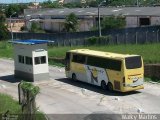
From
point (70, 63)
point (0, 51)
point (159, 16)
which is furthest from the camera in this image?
point (159, 16)

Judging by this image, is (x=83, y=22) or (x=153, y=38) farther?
(x=83, y=22)

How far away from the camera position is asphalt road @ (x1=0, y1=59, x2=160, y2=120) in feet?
81.1

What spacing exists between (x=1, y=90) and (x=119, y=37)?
21162mm

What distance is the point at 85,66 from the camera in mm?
32031

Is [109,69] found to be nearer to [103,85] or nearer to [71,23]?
[103,85]

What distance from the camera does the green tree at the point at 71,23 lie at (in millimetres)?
77562

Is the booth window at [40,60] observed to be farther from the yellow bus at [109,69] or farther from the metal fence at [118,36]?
the metal fence at [118,36]

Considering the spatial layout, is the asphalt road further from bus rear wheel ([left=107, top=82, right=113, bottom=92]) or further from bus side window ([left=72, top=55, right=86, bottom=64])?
bus side window ([left=72, top=55, right=86, bottom=64])

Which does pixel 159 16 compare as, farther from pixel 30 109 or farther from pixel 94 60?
pixel 30 109

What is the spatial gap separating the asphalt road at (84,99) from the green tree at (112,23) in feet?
112

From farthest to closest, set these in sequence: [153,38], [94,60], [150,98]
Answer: [153,38], [94,60], [150,98]

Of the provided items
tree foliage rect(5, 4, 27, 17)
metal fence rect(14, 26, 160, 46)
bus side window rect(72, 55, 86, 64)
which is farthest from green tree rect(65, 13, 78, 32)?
tree foliage rect(5, 4, 27, 17)

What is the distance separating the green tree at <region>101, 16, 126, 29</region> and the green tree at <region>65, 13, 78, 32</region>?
871 centimetres

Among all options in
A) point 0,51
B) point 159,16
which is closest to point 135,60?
point 0,51
